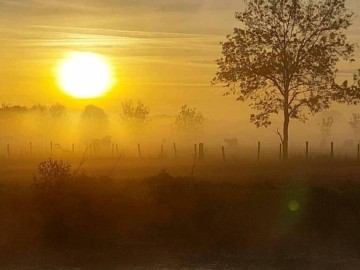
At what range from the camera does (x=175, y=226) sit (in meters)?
20.3

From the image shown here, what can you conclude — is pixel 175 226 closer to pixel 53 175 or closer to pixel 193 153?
pixel 53 175

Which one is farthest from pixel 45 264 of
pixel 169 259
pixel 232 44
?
pixel 232 44

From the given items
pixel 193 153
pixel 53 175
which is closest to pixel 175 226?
pixel 53 175

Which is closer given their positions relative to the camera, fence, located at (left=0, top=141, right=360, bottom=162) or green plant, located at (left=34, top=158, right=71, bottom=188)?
green plant, located at (left=34, top=158, right=71, bottom=188)

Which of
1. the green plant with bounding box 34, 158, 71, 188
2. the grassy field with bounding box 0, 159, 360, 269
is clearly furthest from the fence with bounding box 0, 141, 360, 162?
the grassy field with bounding box 0, 159, 360, 269

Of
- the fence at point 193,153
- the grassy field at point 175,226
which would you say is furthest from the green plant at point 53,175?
the fence at point 193,153

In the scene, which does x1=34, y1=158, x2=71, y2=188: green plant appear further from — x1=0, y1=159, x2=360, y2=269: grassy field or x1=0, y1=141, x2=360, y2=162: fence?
x1=0, y1=141, x2=360, y2=162: fence

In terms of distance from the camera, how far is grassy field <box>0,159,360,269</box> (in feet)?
55.4

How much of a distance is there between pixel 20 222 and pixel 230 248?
5815 mm

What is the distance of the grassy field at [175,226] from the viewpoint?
664 inches

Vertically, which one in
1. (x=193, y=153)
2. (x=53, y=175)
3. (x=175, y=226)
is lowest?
(x=193, y=153)

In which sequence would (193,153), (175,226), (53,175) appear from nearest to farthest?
(175,226) → (53,175) → (193,153)

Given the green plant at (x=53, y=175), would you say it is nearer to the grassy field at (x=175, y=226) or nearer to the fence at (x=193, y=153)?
the grassy field at (x=175, y=226)

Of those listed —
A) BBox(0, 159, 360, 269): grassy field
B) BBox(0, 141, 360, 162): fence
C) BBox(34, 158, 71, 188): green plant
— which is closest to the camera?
BBox(0, 159, 360, 269): grassy field
